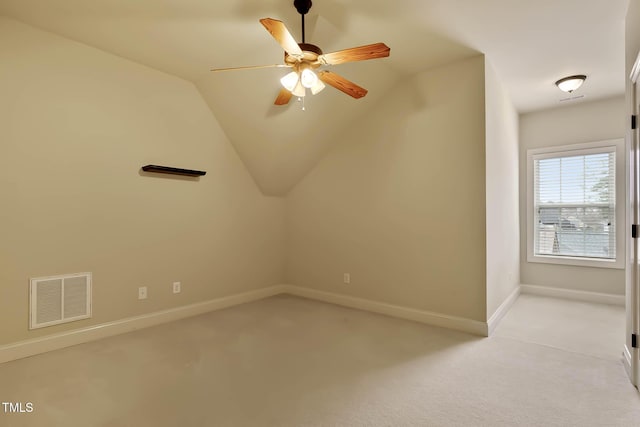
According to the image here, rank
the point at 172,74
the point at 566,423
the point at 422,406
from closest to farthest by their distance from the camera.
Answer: the point at 566,423 → the point at 422,406 → the point at 172,74

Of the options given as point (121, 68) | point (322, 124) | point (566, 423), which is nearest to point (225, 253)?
point (322, 124)

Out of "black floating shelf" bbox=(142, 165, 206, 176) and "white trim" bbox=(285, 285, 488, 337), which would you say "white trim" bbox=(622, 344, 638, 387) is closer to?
"white trim" bbox=(285, 285, 488, 337)

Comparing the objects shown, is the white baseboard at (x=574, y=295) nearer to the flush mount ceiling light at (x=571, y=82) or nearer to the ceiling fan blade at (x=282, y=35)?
the flush mount ceiling light at (x=571, y=82)

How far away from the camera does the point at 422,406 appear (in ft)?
6.51

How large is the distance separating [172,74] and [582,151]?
522 centimetres

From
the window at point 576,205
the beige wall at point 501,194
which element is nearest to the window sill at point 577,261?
the window at point 576,205

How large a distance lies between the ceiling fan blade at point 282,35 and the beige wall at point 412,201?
5.85ft

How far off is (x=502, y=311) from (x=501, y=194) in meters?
1.31

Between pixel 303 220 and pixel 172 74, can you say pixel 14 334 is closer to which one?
pixel 172 74

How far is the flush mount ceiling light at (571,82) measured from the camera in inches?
142

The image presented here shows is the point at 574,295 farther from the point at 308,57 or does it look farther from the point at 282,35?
the point at 282,35

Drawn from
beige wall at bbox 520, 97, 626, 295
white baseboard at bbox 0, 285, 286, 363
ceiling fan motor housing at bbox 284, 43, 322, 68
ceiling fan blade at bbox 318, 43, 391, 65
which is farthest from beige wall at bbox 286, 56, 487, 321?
beige wall at bbox 520, 97, 626, 295

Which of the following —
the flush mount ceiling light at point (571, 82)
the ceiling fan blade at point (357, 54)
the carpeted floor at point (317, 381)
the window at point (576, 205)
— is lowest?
the carpeted floor at point (317, 381)

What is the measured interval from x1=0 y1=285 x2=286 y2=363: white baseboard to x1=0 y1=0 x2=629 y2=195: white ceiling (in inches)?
74.3
